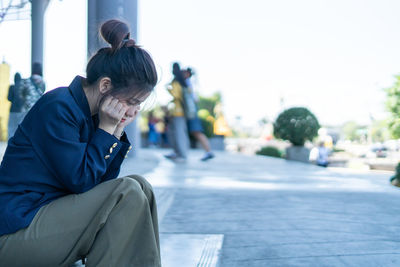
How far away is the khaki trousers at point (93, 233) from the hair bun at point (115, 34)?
1.65ft

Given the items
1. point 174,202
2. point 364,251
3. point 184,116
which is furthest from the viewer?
point 184,116

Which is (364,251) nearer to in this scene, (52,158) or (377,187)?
(52,158)

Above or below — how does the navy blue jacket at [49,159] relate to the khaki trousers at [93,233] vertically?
above

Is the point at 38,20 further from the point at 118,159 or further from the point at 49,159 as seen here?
the point at 49,159

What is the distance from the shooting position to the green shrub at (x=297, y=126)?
1098cm

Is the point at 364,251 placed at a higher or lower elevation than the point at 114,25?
lower

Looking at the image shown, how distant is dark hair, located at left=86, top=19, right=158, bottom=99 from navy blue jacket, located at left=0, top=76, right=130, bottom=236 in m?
0.15

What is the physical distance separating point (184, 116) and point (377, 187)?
12.6 ft

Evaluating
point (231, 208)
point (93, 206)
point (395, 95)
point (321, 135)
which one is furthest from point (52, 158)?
point (321, 135)

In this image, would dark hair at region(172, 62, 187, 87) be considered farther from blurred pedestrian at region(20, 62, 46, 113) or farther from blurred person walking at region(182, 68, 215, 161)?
blurred pedestrian at region(20, 62, 46, 113)

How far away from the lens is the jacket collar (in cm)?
162

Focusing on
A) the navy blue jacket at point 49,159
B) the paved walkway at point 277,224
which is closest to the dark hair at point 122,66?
the navy blue jacket at point 49,159

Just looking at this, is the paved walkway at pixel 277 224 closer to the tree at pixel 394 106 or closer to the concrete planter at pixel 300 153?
the tree at pixel 394 106

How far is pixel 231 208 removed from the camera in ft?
12.2
